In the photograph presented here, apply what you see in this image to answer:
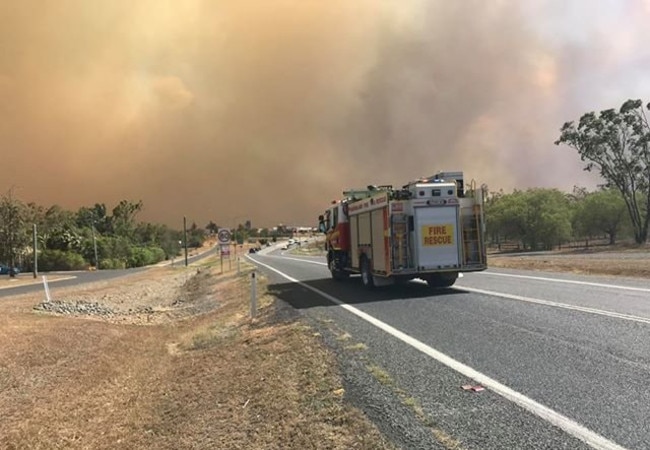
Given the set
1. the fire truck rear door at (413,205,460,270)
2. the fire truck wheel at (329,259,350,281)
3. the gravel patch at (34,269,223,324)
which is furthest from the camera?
the gravel patch at (34,269,223,324)

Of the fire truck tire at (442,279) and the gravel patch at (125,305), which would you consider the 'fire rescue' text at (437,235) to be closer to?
the fire truck tire at (442,279)

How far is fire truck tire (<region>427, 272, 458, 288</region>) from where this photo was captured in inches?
618

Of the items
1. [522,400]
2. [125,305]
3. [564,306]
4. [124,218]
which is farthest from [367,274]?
[124,218]

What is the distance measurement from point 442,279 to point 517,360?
909 cm

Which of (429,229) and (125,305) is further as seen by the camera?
(125,305)

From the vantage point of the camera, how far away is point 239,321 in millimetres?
14766

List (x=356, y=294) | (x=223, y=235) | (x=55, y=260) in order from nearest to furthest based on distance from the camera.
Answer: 1. (x=356, y=294)
2. (x=223, y=235)
3. (x=55, y=260)

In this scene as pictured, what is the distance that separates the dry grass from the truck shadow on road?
1301 millimetres

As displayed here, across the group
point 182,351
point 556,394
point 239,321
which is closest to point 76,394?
point 182,351

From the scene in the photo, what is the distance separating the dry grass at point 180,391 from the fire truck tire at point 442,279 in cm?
472

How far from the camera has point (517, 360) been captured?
6867 mm

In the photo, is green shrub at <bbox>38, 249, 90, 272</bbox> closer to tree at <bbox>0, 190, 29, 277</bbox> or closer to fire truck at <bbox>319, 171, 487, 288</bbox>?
tree at <bbox>0, 190, 29, 277</bbox>

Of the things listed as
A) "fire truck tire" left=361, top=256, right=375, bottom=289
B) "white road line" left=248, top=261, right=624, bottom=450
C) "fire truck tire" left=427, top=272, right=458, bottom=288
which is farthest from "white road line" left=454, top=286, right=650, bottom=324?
"white road line" left=248, top=261, right=624, bottom=450

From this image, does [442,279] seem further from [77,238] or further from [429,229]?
[77,238]
